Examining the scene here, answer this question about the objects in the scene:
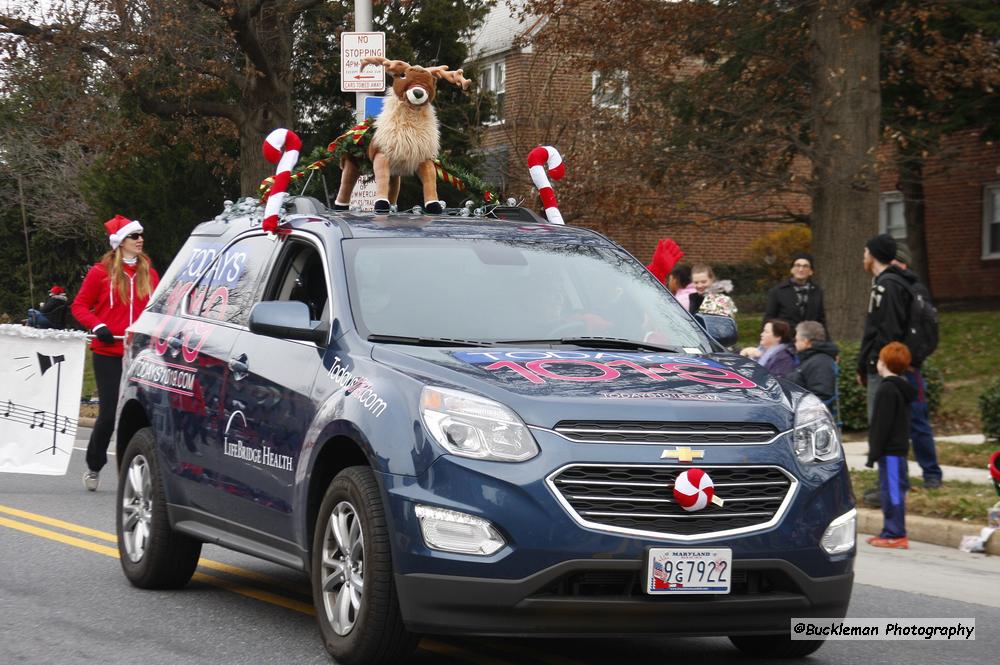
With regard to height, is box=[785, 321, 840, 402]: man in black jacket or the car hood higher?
the car hood

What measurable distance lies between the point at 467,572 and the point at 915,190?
26148 millimetres

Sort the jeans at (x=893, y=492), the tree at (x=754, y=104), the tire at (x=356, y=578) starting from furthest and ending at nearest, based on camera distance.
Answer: the tree at (x=754, y=104) < the jeans at (x=893, y=492) < the tire at (x=356, y=578)

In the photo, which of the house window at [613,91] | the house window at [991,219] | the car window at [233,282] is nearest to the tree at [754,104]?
the house window at [613,91]

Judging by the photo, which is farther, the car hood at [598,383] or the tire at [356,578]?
the tire at [356,578]

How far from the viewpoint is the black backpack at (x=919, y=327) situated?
1186 cm

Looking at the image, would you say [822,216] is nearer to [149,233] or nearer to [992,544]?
[992,544]

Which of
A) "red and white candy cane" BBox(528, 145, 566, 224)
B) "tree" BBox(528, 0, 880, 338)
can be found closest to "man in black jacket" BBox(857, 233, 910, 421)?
"red and white candy cane" BBox(528, 145, 566, 224)

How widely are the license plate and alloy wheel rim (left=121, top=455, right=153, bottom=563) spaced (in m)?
3.49

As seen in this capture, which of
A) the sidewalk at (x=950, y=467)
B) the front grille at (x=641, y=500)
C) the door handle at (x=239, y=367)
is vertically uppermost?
the door handle at (x=239, y=367)

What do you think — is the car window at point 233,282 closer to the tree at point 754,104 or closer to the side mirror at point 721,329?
the side mirror at point 721,329

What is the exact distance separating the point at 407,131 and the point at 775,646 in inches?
158

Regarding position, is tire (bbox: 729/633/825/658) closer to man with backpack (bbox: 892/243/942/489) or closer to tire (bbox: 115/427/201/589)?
tire (bbox: 115/427/201/589)

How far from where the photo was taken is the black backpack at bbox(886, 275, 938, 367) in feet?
38.9

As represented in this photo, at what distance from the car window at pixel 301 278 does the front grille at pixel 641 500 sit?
6.68 ft
